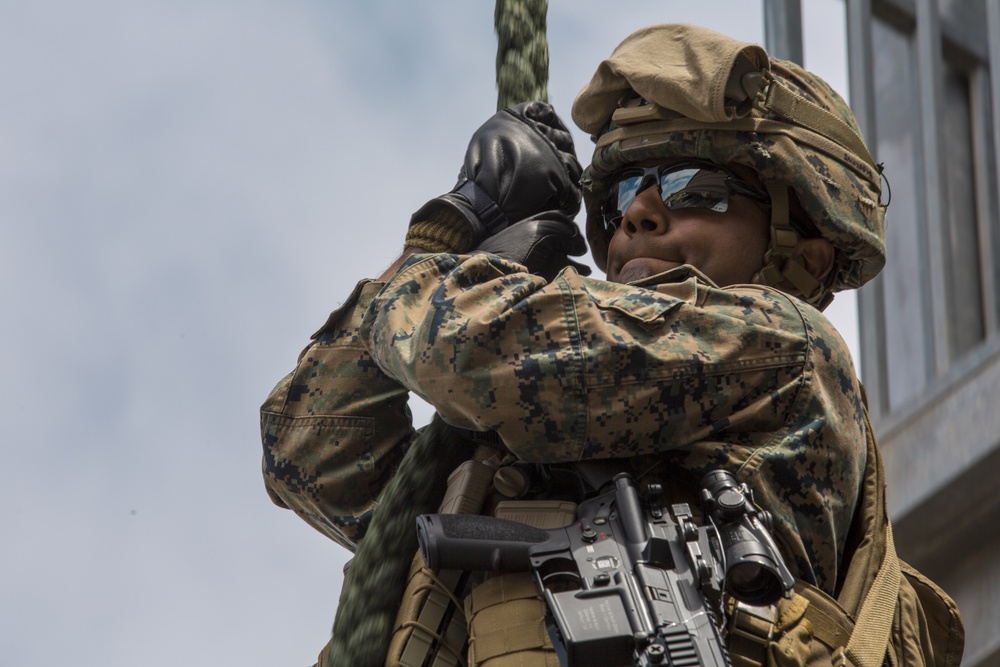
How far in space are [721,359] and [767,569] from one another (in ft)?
1.78

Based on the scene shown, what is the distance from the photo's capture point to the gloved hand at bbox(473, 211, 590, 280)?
16.3ft

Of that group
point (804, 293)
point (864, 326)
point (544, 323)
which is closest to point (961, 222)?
point (864, 326)

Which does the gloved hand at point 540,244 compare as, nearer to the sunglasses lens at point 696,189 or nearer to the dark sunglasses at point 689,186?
the dark sunglasses at point 689,186

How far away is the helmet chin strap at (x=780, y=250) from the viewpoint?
4996mm

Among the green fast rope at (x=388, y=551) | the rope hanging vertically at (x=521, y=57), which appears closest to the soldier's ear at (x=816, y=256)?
the rope hanging vertically at (x=521, y=57)

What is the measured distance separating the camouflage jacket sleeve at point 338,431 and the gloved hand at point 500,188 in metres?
0.29

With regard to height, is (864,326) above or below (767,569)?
below

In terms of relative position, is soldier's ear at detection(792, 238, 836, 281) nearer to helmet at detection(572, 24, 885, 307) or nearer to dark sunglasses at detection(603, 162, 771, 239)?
helmet at detection(572, 24, 885, 307)

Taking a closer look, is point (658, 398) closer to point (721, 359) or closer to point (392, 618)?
point (721, 359)

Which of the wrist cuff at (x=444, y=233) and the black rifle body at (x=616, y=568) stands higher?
the wrist cuff at (x=444, y=233)

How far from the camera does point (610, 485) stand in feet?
14.1

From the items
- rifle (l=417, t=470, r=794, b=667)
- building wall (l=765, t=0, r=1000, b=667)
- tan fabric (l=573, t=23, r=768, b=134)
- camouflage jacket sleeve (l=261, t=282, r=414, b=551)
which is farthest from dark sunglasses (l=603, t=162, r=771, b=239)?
building wall (l=765, t=0, r=1000, b=667)

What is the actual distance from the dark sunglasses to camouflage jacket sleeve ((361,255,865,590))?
1.58 feet

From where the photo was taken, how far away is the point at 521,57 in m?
5.46
